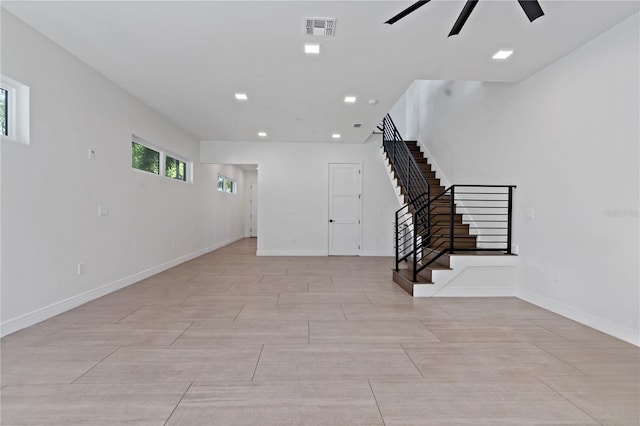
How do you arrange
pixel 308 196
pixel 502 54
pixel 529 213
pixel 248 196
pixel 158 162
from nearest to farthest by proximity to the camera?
pixel 502 54, pixel 529 213, pixel 158 162, pixel 308 196, pixel 248 196

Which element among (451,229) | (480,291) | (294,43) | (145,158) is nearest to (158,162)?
(145,158)

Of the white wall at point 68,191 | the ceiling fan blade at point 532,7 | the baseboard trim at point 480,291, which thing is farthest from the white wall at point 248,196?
the ceiling fan blade at point 532,7

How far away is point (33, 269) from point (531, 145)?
18.9ft

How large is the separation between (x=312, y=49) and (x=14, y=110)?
2.99 meters

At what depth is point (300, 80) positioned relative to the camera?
4.23 metres

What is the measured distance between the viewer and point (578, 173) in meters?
3.27

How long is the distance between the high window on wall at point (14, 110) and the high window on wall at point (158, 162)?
1.94 m

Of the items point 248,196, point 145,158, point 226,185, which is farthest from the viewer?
point 248,196

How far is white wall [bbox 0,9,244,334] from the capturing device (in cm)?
286

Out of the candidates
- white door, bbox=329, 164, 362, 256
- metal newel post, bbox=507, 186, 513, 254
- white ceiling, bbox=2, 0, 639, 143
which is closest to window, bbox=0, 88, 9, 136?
white ceiling, bbox=2, 0, 639, 143

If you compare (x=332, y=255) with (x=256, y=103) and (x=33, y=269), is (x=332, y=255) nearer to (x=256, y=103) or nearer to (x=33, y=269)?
(x=256, y=103)

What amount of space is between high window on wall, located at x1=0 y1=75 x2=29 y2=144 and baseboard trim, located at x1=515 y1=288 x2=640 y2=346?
585 cm

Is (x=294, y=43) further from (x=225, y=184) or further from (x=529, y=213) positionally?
(x=225, y=184)

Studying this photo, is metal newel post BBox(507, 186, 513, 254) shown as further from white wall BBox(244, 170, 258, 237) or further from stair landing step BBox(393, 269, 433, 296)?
white wall BBox(244, 170, 258, 237)
